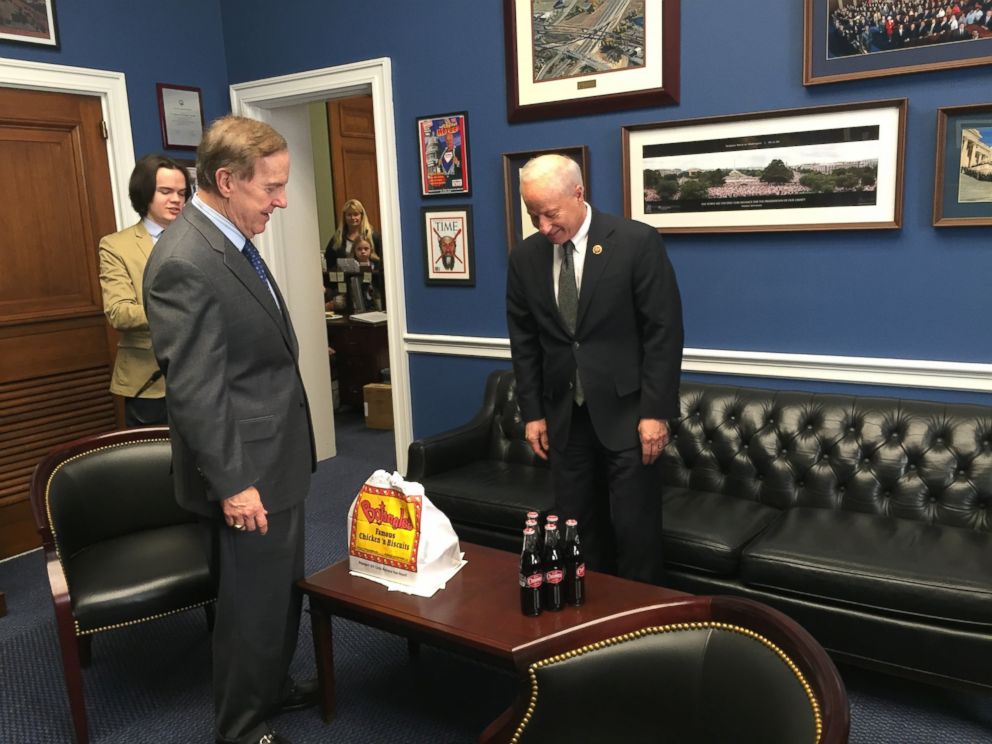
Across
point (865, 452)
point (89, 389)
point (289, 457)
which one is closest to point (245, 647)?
point (289, 457)

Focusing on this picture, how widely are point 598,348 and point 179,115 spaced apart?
302cm

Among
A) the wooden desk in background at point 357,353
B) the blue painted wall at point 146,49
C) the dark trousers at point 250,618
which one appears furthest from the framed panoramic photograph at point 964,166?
the wooden desk in background at point 357,353

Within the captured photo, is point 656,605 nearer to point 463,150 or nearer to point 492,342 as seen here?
point 492,342

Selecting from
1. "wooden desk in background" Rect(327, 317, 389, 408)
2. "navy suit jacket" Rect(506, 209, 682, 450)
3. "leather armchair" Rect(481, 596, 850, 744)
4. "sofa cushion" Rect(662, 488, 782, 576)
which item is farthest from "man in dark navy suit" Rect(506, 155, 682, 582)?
"wooden desk in background" Rect(327, 317, 389, 408)

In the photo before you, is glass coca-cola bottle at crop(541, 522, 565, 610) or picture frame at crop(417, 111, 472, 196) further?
picture frame at crop(417, 111, 472, 196)

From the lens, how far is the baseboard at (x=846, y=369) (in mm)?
2820

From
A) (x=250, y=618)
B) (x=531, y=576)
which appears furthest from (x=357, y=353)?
(x=531, y=576)

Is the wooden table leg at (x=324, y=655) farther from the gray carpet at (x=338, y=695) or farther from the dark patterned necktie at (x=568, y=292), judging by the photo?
the dark patterned necktie at (x=568, y=292)

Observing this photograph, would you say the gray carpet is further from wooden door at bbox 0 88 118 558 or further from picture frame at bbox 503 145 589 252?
picture frame at bbox 503 145 589 252

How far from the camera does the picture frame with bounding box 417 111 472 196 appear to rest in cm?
383

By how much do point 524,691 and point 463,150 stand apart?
2.84 metres

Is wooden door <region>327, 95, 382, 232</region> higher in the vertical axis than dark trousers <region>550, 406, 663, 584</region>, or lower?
higher

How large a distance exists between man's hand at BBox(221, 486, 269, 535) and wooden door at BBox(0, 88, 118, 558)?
2.25 metres

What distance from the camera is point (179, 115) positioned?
4.38m
